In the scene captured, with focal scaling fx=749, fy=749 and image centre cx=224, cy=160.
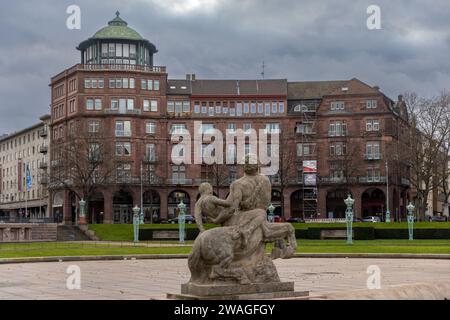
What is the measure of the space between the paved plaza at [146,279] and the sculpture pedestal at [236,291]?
4.06ft

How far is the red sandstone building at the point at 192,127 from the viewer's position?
343ft

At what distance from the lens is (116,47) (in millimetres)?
107375

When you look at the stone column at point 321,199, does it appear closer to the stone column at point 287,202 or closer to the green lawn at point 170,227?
the stone column at point 287,202

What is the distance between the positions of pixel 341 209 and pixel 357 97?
16.3m

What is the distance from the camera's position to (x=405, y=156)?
85.4 m

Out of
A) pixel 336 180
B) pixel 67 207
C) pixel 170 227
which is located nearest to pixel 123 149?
pixel 67 207

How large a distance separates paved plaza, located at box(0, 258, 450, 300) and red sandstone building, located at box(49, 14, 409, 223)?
74177 mm

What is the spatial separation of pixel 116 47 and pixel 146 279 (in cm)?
8922

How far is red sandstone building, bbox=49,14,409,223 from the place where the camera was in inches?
4114

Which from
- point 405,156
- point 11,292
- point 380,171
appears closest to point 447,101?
point 405,156

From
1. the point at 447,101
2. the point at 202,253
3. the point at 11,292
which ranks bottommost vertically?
the point at 11,292

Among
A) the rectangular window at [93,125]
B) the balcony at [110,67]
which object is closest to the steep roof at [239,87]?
the balcony at [110,67]

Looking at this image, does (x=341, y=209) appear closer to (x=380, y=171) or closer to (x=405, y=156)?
(x=380, y=171)

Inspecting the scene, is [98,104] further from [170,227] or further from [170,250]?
[170,250]
